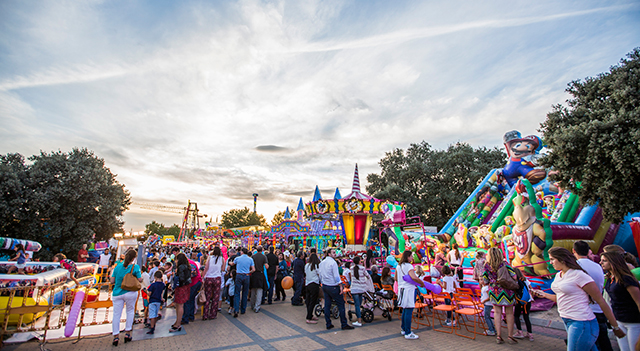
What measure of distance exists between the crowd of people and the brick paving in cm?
25

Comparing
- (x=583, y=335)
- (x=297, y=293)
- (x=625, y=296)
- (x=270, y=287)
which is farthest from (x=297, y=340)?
(x=625, y=296)

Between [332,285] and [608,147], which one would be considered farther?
[332,285]

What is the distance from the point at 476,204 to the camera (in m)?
13.8

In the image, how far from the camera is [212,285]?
745cm

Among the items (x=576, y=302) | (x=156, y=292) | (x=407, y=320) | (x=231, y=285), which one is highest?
(x=576, y=302)

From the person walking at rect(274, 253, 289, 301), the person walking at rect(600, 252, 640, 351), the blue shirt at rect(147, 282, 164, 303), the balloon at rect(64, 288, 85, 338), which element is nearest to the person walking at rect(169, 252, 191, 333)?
the blue shirt at rect(147, 282, 164, 303)

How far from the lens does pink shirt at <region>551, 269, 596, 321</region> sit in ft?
10.7

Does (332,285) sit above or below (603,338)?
above

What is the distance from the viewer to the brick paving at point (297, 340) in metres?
5.35

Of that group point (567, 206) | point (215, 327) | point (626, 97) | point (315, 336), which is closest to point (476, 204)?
point (567, 206)

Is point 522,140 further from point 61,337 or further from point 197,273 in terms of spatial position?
point 61,337

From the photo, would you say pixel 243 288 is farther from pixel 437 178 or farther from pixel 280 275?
pixel 437 178

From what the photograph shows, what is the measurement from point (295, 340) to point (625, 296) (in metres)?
4.76

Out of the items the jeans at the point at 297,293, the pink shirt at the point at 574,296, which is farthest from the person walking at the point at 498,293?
the jeans at the point at 297,293
